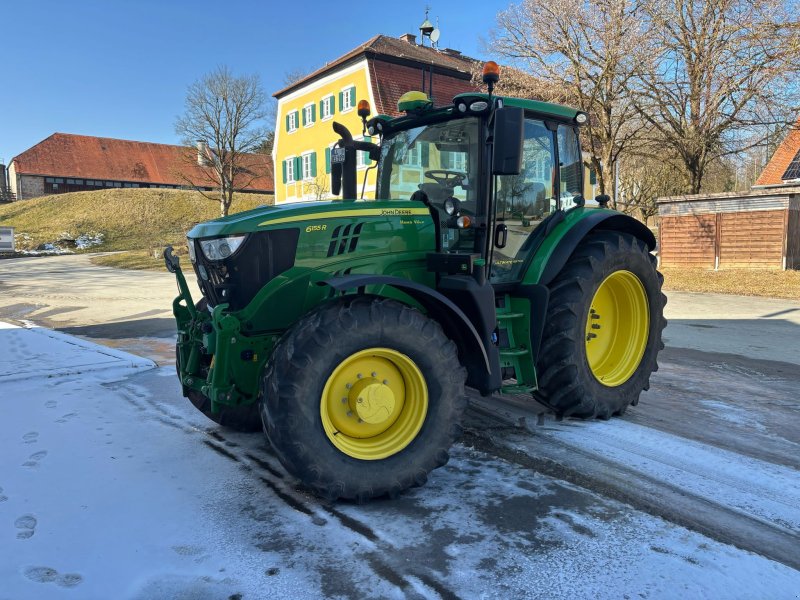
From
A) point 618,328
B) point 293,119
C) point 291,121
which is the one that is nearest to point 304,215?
point 618,328

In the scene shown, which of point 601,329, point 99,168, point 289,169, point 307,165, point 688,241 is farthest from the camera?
point 99,168

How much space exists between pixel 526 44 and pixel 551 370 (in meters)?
17.6

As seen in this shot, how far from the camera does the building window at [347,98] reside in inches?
1107

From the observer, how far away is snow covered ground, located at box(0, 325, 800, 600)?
2.34m

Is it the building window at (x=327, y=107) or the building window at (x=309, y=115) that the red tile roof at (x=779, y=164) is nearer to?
the building window at (x=327, y=107)

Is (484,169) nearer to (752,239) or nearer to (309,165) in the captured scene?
(752,239)

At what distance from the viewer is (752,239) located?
1745 cm

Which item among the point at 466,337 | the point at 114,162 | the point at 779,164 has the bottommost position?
the point at 466,337

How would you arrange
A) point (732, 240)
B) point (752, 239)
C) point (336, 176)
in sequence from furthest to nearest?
point (732, 240), point (752, 239), point (336, 176)

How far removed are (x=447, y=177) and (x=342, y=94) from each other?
88.1 ft

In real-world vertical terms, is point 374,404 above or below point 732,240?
below

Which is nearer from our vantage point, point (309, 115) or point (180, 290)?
point (180, 290)

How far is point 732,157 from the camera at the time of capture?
20.8m

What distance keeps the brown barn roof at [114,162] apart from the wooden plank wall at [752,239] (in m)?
42.2
